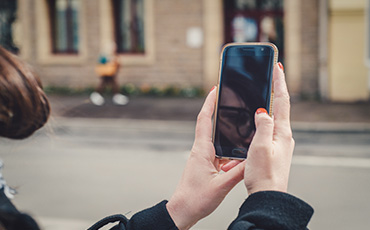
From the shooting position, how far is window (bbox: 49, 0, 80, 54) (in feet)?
64.7

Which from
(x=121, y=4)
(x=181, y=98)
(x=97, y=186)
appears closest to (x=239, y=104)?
(x=97, y=186)

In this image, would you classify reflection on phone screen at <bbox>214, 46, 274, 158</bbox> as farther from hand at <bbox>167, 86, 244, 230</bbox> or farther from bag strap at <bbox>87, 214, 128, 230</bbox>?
bag strap at <bbox>87, 214, 128, 230</bbox>

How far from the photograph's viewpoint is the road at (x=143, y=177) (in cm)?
562

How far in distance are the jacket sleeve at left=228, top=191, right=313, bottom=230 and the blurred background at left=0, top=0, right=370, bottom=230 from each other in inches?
161

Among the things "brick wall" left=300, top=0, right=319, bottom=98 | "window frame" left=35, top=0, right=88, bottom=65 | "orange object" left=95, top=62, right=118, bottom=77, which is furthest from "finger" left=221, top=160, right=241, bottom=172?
"window frame" left=35, top=0, right=88, bottom=65

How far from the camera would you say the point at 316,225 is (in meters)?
5.28

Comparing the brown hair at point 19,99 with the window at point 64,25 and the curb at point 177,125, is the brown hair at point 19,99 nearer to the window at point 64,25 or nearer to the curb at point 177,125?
the curb at point 177,125

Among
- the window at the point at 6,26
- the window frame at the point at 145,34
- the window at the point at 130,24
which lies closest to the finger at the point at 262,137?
the window at the point at 6,26

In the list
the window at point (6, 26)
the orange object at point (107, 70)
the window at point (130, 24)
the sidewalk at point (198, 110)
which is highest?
the window at point (6, 26)

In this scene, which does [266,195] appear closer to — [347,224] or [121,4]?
[347,224]

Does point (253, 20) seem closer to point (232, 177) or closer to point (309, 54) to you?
point (309, 54)

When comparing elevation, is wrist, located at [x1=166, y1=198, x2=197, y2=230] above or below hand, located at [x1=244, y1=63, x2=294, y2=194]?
below

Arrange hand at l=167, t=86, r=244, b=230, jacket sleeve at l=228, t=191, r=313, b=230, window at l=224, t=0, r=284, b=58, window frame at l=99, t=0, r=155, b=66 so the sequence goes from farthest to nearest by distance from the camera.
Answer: window frame at l=99, t=0, r=155, b=66 → window at l=224, t=0, r=284, b=58 → hand at l=167, t=86, r=244, b=230 → jacket sleeve at l=228, t=191, r=313, b=230

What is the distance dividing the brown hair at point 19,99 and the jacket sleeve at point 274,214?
52 centimetres
